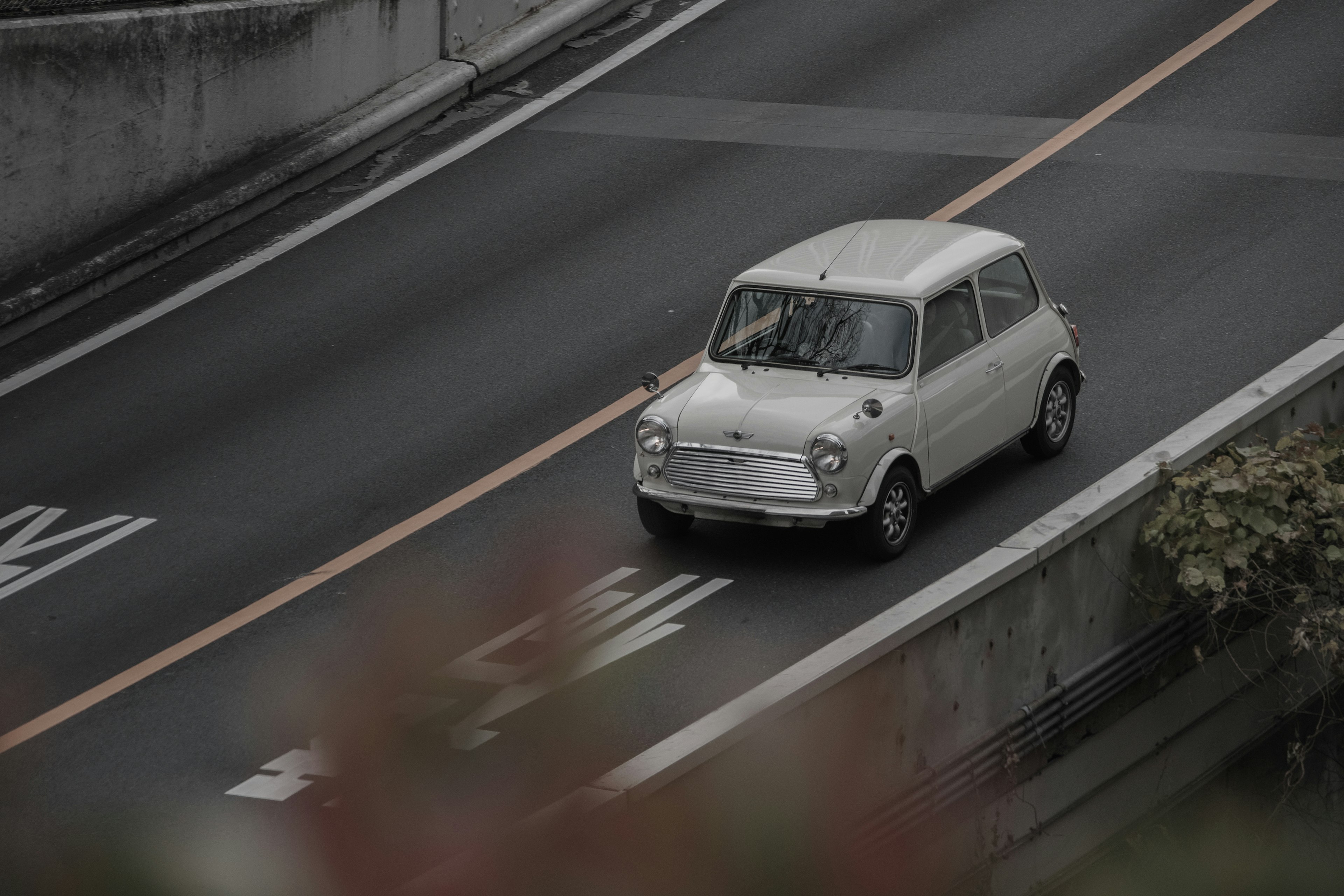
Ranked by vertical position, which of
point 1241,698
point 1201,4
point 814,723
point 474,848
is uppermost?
point 1201,4

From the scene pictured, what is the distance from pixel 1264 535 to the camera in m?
8.80

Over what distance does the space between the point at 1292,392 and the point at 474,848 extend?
22.1ft

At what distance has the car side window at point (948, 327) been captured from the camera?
9641 mm

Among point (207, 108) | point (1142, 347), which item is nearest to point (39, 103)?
point (207, 108)

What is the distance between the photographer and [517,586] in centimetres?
954

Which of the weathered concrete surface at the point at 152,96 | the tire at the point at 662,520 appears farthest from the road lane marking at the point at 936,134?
the tire at the point at 662,520

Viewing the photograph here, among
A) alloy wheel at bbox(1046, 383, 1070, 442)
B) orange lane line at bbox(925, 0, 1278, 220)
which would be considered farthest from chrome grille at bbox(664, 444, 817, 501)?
orange lane line at bbox(925, 0, 1278, 220)

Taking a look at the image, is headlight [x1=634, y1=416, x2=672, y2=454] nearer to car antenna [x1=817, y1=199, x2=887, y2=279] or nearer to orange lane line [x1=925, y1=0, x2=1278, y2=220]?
car antenna [x1=817, y1=199, x2=887, y2=279]

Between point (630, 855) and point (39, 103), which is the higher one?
point (39, 103)

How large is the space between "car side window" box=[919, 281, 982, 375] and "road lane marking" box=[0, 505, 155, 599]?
5.16 meters

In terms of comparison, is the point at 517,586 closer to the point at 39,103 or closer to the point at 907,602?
the point at 907,602

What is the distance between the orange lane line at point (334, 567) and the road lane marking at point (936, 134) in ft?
16.3

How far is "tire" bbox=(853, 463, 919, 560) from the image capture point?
30.2ft

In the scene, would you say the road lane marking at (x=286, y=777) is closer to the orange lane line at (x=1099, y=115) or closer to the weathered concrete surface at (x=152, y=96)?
the weathered concrete surface at (x=152, y=96)
